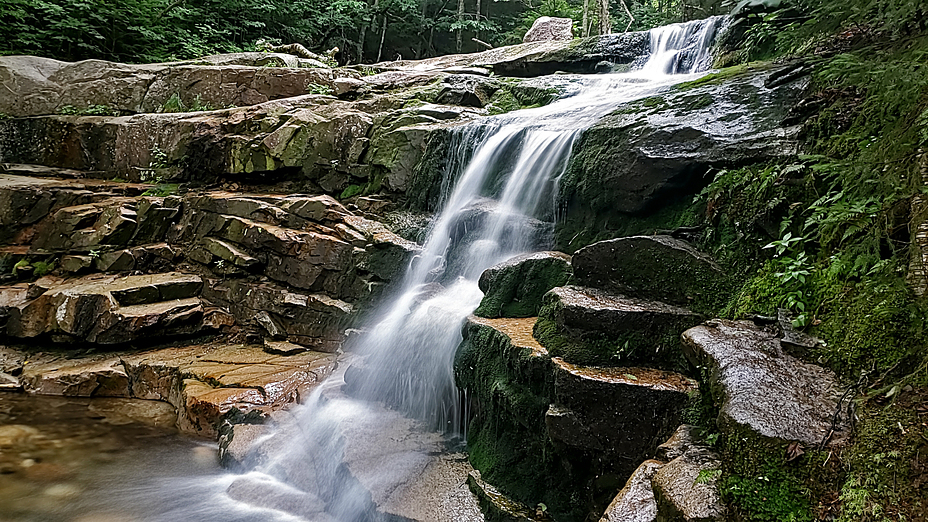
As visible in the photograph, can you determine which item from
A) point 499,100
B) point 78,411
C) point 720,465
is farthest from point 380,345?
point 499,100

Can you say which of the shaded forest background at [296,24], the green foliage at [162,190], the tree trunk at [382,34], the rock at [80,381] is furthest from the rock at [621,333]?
the tree trunk at [382,34]

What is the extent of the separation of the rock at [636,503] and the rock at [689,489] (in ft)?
0.23

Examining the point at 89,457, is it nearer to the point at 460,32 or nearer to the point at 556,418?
the point at 556,418

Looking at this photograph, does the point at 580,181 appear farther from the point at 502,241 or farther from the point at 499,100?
the point at 499,100

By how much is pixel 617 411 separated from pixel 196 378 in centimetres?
536

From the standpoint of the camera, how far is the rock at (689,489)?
2.07m

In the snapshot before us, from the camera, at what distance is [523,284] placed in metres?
4.93

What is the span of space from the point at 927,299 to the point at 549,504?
2431 millimetres

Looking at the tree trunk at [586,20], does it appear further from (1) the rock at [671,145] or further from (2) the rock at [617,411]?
(2) the rock at [617,411]

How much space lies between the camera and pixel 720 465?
2.32 meters

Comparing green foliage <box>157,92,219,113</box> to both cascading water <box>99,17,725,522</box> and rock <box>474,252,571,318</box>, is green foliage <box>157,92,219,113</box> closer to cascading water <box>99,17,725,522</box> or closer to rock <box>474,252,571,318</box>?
cascading water <box>99,17,725,522</box>

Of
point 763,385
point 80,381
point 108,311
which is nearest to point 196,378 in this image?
point 80,381

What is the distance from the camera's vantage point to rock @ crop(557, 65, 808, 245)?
4.52m

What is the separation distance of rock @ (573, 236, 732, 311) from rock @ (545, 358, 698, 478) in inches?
27.3
